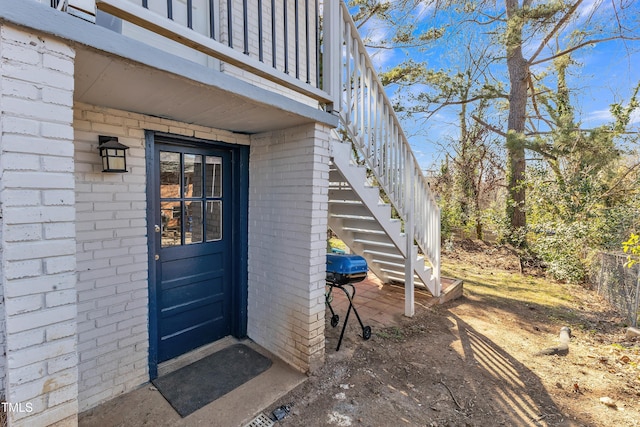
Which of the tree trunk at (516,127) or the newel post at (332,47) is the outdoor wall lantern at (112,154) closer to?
the newel post at (332,47)

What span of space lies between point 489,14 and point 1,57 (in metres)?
8.85

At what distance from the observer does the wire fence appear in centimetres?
376

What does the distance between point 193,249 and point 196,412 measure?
131cm

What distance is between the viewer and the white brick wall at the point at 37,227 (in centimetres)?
114

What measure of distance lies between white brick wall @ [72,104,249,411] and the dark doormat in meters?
0.27

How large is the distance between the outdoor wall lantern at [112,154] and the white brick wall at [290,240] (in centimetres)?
118

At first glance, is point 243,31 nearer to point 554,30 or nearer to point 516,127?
point 554,30

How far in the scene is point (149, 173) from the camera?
236cm

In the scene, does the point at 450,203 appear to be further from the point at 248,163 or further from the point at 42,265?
the point at 42,265

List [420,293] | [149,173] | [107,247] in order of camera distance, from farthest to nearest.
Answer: [420,293] → [149,173] → [107,247]

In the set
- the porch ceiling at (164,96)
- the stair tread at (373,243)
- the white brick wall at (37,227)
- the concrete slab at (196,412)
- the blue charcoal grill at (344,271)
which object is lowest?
the concrete slab at (196,412)

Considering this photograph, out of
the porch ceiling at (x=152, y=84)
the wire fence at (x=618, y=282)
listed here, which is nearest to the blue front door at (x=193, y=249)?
the porch ceiling at (x=152, y=84)

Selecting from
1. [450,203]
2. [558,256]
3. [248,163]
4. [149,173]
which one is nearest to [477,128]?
[450,203]

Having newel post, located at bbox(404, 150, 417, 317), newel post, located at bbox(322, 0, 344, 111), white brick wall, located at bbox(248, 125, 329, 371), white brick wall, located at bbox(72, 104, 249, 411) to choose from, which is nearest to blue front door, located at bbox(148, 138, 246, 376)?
white brick wall, located at bbox(72, 104, 249, 411)
